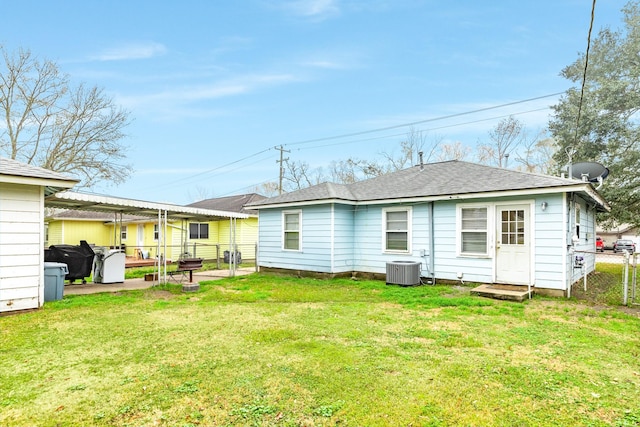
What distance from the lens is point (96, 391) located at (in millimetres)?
3271

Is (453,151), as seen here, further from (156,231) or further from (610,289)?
(156,231)

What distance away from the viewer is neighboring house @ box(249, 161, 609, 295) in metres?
8.13

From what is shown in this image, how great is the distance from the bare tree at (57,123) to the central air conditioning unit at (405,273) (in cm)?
1874

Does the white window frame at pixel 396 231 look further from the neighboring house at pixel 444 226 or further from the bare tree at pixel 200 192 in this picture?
the bare tree at pixel 200 192

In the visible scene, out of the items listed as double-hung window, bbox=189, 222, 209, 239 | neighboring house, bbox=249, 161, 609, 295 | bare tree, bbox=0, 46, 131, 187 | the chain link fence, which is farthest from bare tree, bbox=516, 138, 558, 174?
bare tree, bbox=0, 46, 131, 187

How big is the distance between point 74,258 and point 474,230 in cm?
1101

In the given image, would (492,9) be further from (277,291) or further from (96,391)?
(96,391)

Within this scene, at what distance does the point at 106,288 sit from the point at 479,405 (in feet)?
32.4

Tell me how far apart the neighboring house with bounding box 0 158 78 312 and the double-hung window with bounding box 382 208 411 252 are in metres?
7.97

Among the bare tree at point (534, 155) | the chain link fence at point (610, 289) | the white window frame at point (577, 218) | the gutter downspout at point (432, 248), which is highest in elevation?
the bare tree at point (534, 155)

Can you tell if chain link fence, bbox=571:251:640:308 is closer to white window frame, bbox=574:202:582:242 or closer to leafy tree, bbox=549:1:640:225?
white window frame, bbox=574:202:582:242

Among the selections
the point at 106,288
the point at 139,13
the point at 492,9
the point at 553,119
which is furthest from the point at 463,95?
the point at 106,288

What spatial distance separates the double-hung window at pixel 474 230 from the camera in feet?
29.7

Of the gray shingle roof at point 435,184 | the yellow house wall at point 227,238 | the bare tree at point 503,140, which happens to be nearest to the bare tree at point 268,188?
the yellow house wall at point 227,238
